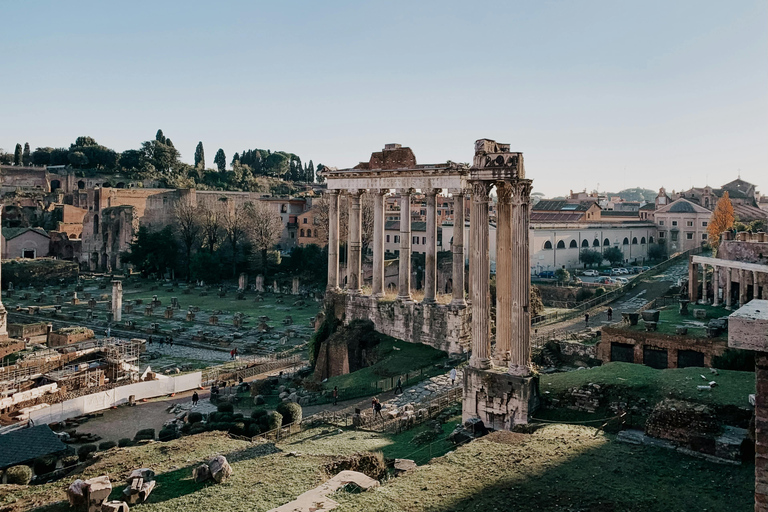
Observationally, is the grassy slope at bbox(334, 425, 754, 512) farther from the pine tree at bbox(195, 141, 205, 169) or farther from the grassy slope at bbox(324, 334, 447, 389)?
the pine tree at bbox(195, 141, 205, 169)

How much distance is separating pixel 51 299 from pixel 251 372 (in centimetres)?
3002

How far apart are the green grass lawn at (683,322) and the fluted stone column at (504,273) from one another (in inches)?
374

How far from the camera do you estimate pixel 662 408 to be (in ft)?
40.5

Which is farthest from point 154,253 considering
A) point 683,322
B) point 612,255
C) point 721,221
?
point 683,322

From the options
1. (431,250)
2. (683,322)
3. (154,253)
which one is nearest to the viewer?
(431,250)

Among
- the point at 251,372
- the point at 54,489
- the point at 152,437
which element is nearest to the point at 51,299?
the point at 251,372

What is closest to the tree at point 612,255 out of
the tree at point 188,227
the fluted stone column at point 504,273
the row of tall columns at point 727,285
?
the row of tall columns at point 727,285

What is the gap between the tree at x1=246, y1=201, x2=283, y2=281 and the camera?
185ft

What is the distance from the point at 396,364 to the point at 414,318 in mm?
Answer: 2295

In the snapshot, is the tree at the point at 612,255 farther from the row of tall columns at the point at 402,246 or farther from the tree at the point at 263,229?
the row of tall columns at the point at 402,246

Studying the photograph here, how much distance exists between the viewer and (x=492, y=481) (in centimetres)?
1084

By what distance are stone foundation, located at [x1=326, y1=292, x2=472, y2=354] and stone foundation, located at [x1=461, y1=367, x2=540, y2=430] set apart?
7746 mm

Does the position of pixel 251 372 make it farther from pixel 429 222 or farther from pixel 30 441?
pixel 30 441

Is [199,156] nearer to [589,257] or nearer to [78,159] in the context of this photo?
[78,159]
